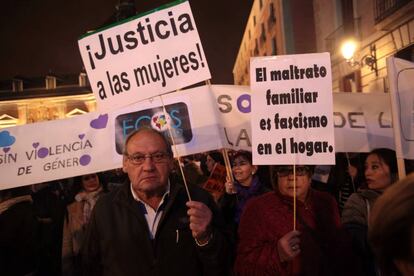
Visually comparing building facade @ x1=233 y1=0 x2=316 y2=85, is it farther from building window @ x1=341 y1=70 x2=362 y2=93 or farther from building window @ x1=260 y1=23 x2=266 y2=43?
building window @ x1=341 y1=70 x2=362 y2=93

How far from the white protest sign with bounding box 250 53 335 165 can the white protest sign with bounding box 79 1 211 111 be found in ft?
1.45

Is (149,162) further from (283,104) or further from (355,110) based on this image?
(355,110)

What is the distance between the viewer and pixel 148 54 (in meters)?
3.06

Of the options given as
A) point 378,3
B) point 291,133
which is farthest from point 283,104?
point 378,3

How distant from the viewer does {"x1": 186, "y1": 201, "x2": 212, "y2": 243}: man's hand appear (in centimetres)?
232

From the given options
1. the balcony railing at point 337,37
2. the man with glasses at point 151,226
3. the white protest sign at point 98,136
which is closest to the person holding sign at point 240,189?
the white protest sign at point 98,136

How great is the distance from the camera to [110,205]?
2.57 meters

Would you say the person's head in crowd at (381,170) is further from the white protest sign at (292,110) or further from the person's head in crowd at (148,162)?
the person's head in crowd at (148,162)

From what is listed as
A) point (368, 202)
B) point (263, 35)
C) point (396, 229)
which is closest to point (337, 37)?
point (368, 202)

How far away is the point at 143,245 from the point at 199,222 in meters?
0.37

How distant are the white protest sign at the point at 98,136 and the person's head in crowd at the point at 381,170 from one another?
4.30 ft

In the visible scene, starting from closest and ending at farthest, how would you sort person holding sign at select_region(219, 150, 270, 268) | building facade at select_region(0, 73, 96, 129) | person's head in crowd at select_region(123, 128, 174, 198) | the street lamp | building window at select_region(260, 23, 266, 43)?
person's head in crowd at select_region(123, 128, 174, 198), person holding sign at select_region(219, 150, 270, 268), the street lamp, building window at select_region(260, 23, 266, 43), building facade at select_region(0, 73, 96, 129)

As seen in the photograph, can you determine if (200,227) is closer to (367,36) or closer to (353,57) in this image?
(367,36)

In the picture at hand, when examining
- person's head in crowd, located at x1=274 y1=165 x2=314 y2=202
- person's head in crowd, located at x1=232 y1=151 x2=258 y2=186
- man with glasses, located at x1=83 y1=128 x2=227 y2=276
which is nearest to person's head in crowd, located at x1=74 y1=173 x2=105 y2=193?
person's head in crowd, located at x1=232 y1=151 x2=258 y2=186
